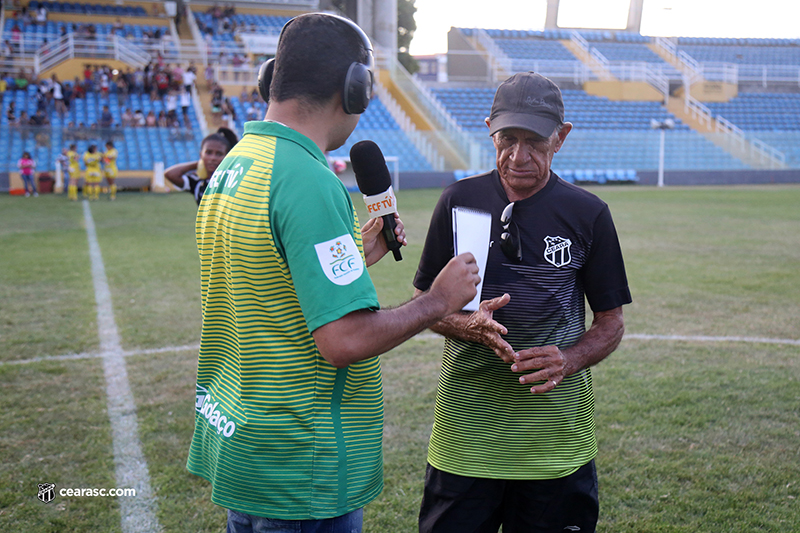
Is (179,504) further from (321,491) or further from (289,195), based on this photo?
(289,195)

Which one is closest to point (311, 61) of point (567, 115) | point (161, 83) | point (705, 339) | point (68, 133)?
point (705, 339)

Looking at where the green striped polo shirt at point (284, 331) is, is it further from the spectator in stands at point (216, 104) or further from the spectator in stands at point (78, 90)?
the spectator in stands at point (78, 90)

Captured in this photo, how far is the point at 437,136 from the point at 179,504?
29.8 metres

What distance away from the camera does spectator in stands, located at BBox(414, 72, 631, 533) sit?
8.14ft

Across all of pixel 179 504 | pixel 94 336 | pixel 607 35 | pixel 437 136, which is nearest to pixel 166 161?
pixel 437 136

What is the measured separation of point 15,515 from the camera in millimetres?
3461

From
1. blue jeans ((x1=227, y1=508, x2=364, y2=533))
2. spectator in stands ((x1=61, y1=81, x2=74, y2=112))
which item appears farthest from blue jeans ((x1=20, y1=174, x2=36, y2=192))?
blue jeans ((x1=227, y1=508, x2=364, y2=533))

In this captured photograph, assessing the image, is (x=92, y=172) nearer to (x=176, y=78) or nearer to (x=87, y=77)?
(x=176, y=78)

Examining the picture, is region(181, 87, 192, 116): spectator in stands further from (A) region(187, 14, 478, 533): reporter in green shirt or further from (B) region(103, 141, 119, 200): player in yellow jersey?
(A) region(187, 14, 478, 533): reporter in green shirt

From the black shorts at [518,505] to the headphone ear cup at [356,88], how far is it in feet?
4.60

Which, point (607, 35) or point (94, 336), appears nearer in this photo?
point (94, 336)

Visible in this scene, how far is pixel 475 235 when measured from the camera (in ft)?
8.21

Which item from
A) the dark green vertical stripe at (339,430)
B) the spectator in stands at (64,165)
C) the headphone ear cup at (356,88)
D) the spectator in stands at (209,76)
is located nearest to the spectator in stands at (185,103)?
the spectator in stands at (209,76)

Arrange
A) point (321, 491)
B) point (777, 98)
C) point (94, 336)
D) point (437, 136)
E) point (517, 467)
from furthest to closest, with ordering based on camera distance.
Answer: point (777, 98) < point (437, 136) < point (94, 336) < point (517, 467) < point (321, 491)
